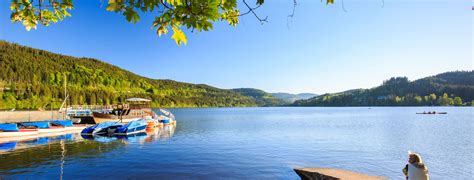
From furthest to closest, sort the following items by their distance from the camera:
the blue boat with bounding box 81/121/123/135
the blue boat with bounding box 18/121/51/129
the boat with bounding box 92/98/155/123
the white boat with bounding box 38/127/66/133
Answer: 1. the boat with bounding box 92/98/155/123
2. the blue boat with bounding box 81/121/123/135
3. the white boat with bounding box 38/127/66/133
4. the blue boat with bounding box 18/121/51/129

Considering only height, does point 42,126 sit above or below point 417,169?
below

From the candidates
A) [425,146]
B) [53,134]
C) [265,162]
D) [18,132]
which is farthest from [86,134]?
[425,146]

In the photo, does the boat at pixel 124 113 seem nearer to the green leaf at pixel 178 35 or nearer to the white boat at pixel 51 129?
the white boat at pixel 51 129

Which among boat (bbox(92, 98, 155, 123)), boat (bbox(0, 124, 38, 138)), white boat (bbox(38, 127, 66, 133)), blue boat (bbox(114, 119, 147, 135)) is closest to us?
boat (bbox(0, 124, 38, 138))

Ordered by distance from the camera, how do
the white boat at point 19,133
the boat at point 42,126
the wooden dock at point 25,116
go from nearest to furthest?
1. the white boat at point 19,133
2. the boat at point 42,126
3. the wooden dock at point 25,116

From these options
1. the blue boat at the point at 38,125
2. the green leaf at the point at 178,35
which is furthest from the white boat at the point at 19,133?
the green leaf at the point at 178,35

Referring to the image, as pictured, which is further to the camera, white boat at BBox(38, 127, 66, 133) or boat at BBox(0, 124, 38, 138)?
white boat at BBox(38, 127, 66, 133)

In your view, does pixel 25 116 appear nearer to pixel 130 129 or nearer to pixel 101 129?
pixel 101 129

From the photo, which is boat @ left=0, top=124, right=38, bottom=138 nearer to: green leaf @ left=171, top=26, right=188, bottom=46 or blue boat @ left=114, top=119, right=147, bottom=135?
blue boat @ left=114, top=119, right=147, bottom=135

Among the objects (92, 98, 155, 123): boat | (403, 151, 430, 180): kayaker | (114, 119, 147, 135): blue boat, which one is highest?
(92, 98, 155, 123): boat

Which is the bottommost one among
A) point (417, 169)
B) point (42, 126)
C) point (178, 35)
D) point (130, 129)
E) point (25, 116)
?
point (130, 129)

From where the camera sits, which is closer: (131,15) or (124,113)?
(131,15)

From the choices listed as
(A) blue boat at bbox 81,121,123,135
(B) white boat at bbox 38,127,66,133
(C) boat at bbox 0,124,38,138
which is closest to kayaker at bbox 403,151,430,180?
(C) boat at bbox 0,124,38,138

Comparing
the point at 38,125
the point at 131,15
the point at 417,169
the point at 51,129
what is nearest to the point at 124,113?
the point at 51,129
